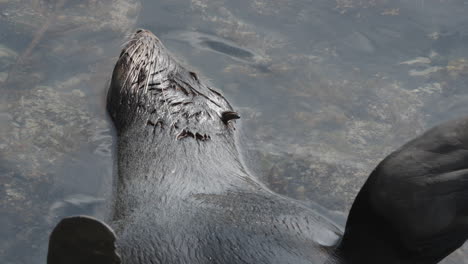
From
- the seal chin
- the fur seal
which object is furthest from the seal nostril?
the fur seal

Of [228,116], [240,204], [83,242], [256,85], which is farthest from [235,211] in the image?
[256,85]

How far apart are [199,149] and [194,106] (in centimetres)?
45

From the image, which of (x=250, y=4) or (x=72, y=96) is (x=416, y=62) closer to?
(x=250, y=4)

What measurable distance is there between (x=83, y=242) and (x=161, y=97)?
154cm

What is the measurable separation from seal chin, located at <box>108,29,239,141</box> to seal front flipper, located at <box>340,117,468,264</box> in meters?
1.26

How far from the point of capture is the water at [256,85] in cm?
373

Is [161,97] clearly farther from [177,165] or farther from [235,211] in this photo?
A: [235,211]

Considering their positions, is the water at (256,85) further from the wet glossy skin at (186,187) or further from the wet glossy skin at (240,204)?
the wet glossy skin at (240,204)

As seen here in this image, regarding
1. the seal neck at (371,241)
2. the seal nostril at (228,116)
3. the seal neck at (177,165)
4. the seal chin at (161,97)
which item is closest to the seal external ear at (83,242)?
the seal neck at (177,165)

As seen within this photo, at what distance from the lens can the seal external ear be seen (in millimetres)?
1956

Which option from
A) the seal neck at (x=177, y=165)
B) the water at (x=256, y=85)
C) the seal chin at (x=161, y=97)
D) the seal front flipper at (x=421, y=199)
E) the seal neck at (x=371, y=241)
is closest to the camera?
the seal front flipper at (x=421, y=199)

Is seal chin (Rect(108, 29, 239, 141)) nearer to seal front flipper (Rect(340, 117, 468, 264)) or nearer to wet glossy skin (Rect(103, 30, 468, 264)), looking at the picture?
wet glossy skin (Rect(103, 30, 468, 264))

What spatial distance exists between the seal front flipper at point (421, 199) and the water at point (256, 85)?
4.86ft

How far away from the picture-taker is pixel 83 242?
1995 millimetres
